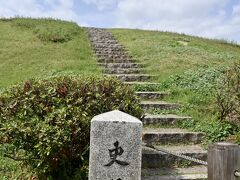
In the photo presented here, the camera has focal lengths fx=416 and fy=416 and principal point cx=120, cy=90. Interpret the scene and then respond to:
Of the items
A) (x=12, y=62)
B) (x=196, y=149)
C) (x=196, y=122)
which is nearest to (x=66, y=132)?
(x=196, y=149)

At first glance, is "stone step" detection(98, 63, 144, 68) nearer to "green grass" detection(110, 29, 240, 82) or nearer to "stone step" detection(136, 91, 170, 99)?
"green grass" detection(110, 29, 240, 82)

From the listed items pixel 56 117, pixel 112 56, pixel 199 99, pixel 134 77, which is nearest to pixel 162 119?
pixel 199 99

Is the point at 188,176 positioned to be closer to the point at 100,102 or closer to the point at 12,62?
the point at 100,102

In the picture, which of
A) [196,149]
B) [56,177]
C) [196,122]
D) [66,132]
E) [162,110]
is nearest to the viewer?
[66,132]

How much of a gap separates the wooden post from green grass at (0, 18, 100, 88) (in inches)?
311

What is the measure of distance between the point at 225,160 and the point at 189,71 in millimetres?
8061

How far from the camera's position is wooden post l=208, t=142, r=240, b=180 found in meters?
4.17

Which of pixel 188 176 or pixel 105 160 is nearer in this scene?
pixel 105 160

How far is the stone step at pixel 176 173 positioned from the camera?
6500 mm

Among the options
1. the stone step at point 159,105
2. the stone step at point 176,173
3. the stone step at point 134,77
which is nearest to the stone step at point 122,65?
the stone step at point 134,77

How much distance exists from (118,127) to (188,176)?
236 centimetres

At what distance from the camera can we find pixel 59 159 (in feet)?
19.8

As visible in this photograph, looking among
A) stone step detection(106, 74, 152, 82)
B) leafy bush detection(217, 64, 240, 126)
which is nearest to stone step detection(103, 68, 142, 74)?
stone step detection(106, 74, 152, 82)

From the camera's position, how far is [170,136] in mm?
7719
